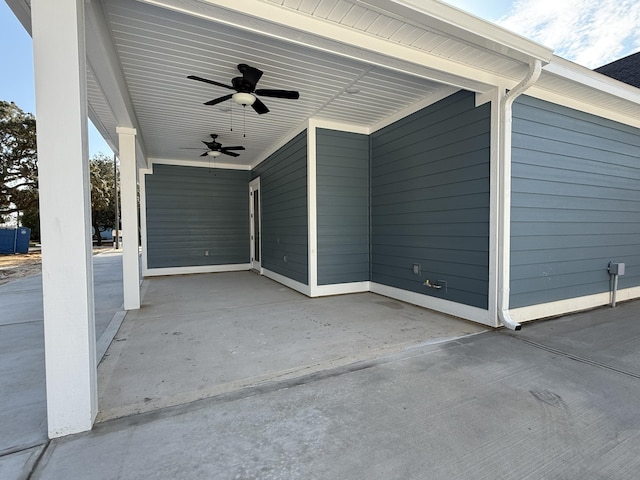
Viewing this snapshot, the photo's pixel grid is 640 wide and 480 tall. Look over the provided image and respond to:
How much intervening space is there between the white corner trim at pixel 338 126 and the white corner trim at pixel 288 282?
2800 millimetres

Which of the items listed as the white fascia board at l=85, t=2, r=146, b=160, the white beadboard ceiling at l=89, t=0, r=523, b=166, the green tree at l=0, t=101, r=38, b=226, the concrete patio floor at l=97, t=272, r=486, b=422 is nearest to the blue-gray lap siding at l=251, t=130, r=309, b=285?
the white beadboard ceiling at l=89, t=0, r=523, b=166

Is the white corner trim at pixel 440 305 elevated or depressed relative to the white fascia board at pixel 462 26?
depressed

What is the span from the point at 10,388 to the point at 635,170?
315 inches

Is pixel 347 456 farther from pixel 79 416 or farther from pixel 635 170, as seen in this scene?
pixel 635 170

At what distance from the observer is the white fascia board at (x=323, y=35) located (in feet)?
7.17

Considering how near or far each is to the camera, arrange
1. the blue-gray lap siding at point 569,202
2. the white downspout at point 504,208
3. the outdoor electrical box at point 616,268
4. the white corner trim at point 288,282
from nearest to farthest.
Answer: the white downspout at point 504,208 < the blue-gray lap siding at point 569,202 < the outdoor electrical box at point 616,268 < the white corner trim at point 288,282

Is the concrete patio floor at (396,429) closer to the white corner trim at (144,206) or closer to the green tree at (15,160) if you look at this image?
the white corner trim at (144,206)

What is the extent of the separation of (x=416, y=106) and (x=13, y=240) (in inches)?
643

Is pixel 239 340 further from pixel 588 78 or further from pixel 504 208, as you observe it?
pixel 588 78

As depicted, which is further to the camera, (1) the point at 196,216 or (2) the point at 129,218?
(1) the point at 196,216

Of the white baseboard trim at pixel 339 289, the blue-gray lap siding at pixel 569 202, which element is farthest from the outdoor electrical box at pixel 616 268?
the white baseboard trim at pixel 339 289

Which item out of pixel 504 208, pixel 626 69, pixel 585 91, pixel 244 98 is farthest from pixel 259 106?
pixel 626 69

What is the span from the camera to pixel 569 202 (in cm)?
407

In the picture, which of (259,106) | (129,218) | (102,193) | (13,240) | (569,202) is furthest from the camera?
(102,193)
